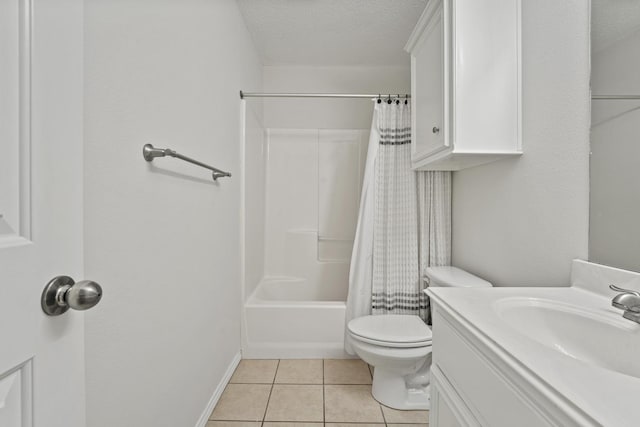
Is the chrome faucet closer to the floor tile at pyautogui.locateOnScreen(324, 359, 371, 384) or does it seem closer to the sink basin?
the sink basin

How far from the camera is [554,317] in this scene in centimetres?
89

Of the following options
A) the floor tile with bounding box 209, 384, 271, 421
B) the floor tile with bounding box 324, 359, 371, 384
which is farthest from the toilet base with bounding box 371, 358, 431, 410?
the floor tile with bounding box 209, 384, 271, 421

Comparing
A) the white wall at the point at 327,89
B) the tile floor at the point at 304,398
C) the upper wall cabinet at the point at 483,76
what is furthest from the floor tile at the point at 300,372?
the white wall at the point at 327,89

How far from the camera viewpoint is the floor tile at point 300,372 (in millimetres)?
1940

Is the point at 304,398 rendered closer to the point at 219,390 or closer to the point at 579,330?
the point at 219,390

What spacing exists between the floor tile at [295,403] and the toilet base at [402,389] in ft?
1.10

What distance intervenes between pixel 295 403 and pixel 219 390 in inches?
16.6

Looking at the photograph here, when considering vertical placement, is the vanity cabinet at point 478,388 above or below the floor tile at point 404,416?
above

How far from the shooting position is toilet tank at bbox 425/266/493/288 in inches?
63.4

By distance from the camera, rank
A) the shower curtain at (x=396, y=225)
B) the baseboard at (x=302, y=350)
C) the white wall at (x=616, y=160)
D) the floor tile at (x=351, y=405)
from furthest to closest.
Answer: the baseboard at (x=302, y=350), the shower curtain at (x=396, y=225), the floor tile at (x=351, y=405), the white wall at (x=616, y=160)

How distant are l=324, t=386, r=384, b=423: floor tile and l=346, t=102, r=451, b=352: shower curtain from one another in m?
0.31

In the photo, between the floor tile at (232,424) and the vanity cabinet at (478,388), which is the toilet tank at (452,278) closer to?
the vanity cabinet at (478,388)

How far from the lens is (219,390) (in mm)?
1751

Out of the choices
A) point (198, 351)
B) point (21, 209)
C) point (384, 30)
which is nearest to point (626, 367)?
point (21, 209)
